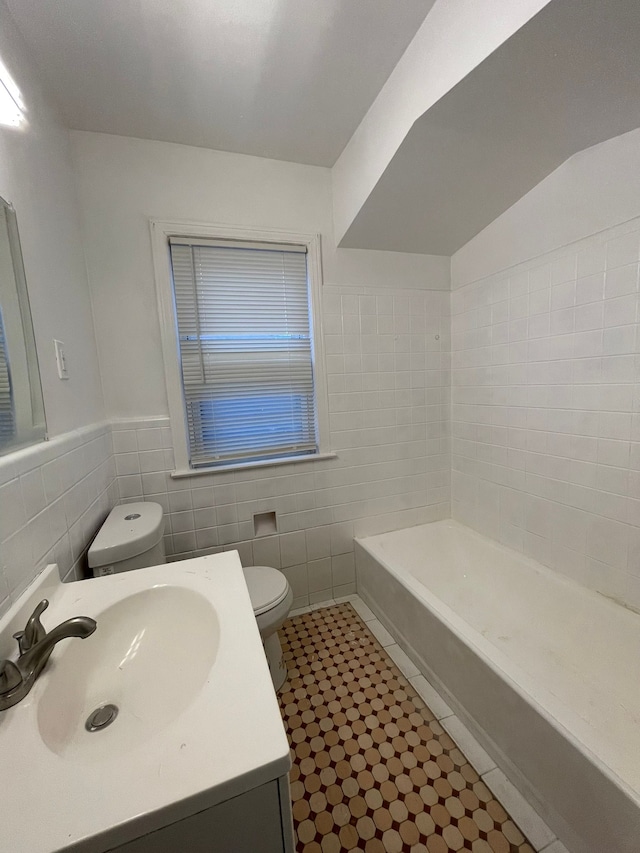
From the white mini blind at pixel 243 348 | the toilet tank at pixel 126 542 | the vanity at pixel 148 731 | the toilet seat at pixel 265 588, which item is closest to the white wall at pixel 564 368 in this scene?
the white mini blind at pixel 243 348

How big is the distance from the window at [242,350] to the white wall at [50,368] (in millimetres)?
367

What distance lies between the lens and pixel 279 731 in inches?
20.3

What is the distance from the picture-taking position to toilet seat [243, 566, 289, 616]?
4.57ft

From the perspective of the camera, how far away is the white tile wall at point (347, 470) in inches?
69.9

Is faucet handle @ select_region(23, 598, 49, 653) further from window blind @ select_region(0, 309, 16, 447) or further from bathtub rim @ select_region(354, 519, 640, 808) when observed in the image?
bathtub rim @ select_region(354, 519, 640, 808)

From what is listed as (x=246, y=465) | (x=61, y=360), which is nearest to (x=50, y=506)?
(x=61, y=360)

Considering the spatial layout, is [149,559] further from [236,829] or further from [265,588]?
[236,829]

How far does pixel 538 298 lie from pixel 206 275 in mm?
1640

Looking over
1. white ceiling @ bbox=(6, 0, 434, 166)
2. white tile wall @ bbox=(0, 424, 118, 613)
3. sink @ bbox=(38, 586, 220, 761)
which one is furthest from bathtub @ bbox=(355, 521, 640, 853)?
white ceiling @ bbox=(6, 0, 434, 166)

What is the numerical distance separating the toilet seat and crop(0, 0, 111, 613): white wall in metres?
0.66

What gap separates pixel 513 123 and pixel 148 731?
2083mm

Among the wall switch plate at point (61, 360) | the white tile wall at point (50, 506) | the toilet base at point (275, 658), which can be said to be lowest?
the toilet base at point (275, 658)

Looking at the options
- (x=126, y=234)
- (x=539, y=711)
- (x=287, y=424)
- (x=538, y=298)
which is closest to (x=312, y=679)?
(x=539, y=711)

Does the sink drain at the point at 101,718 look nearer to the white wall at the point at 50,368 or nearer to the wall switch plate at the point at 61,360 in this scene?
the white wall at the point at 50,368
